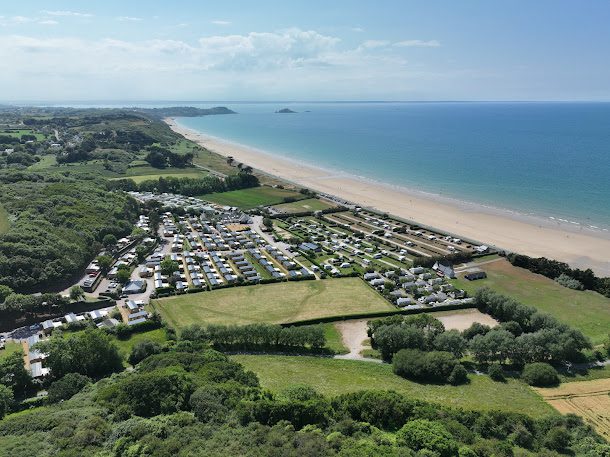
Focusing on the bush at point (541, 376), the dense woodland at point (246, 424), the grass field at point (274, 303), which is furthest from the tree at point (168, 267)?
the bush at point (541, 376)

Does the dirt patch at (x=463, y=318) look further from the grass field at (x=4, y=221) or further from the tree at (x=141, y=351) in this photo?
the grass field at (x=4, y=221)

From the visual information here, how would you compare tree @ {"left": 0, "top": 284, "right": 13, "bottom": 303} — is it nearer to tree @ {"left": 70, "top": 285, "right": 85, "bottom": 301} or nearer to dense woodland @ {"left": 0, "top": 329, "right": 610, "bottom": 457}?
tree @ {"left": 70, "top": 285, "right": 85, "bottom": 301}

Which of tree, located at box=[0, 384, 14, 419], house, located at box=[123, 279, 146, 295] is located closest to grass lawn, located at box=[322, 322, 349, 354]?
house, located at box=[123, 279, 146, 295]

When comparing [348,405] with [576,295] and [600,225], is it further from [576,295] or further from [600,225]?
[600,225]

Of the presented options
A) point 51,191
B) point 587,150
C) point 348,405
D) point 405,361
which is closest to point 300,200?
point 51,191

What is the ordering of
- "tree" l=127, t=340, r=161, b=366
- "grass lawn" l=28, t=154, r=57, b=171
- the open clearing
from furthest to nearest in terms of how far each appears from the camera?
"grass lawn" l=28, t=154, r=57, b=171 → "tree" l=127, t=340, r=161, b=366 → the open clearing

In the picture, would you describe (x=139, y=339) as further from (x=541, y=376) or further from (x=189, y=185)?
(x=189, y=185)
